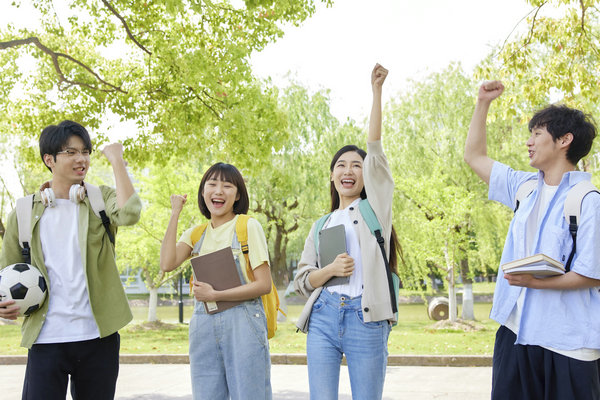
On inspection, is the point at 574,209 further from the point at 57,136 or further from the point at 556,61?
the point at 556,61

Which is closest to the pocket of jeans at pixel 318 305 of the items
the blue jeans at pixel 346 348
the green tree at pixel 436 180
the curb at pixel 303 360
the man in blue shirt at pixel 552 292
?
the blue jeans at pixel 346 348

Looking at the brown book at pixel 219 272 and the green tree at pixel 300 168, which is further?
the green tree at pixel 300 168

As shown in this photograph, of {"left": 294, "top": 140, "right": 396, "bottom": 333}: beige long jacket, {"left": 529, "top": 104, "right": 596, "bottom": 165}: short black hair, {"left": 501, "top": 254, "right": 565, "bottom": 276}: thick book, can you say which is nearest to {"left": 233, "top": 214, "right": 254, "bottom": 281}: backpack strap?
{"left": 294, "top": 140, "right": 396, "bottom": 333}: beige long jacket

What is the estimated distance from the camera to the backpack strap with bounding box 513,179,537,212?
300 cm

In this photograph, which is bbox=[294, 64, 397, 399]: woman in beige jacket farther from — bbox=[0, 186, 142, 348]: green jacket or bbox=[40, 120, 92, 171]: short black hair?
bbox=[40, 120, 92, 171]: short black hair

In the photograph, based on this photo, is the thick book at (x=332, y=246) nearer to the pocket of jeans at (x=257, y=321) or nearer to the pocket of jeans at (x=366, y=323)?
the pocket of jeans at (x=366, y=323)

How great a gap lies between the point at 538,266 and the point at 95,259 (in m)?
2.14

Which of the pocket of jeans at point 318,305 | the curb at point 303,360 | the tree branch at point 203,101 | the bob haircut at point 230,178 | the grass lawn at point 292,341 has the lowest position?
the grass lawn at point 292,341

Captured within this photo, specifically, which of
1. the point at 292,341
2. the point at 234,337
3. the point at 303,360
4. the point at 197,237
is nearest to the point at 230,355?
the point at 234,337

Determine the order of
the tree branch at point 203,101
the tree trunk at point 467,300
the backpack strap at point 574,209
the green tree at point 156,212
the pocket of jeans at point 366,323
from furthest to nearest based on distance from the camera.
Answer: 1. the tree trunk at point 467,300
2. the green tree at point 156,212
3. the tree branch at point 203,101
4. the pocket of jeans at point 366,323
5. the backpack strap at point 574,209

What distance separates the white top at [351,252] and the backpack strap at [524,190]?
2.89 ft

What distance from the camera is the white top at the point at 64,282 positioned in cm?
300

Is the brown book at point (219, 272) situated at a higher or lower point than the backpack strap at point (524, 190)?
lower

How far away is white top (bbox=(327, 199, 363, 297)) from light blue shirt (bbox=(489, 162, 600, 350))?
74 centimetres
